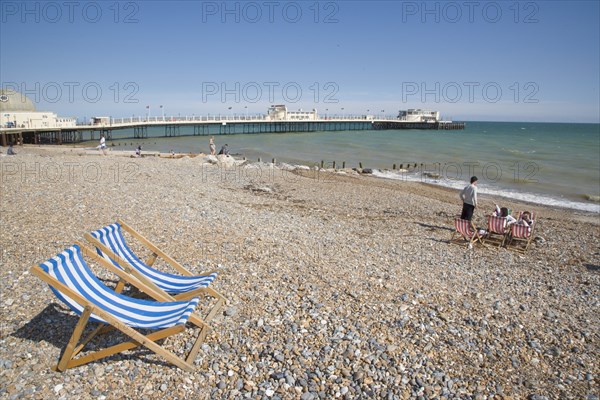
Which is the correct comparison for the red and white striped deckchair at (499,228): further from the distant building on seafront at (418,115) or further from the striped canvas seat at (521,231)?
the distant building on seafront at (418,115)

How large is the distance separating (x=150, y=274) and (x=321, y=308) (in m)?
Result: 2.09

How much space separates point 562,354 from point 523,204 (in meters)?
14.8

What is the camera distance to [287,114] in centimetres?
7631

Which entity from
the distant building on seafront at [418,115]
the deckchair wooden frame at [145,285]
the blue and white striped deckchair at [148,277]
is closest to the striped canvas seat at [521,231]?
the blue and white striped deckchair at [148,277]

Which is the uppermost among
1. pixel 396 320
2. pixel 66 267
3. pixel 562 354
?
pixel 66 267

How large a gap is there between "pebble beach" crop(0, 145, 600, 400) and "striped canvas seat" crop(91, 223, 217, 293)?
0.44m

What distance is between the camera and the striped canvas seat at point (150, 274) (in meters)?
4.63

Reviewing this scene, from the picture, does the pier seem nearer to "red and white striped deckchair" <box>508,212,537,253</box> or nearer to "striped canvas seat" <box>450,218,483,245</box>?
"striped canvas seat" <box>450,218,483,245</box>

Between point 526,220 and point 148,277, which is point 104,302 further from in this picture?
point 526,220

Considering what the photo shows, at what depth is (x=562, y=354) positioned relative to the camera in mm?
4367

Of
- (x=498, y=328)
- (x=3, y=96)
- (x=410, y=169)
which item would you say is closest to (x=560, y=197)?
(x=410, y=169)

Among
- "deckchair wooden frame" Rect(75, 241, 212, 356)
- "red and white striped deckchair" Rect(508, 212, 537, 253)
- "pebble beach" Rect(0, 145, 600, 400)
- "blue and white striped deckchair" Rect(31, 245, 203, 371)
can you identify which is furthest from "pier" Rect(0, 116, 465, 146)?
"red and white striped deckchair" Rect(508, 212, 537, 253)

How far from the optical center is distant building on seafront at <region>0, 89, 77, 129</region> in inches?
1491

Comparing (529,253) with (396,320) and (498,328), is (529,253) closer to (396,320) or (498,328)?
(498,328)
